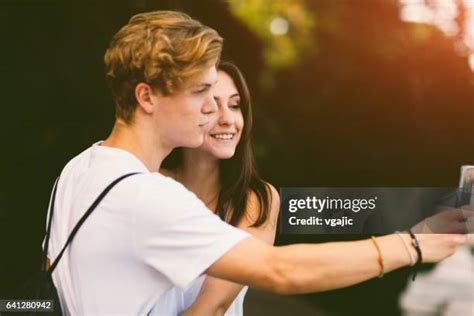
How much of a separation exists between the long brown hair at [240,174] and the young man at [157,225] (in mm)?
575

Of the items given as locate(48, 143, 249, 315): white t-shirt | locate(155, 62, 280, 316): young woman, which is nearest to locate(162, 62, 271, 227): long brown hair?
locate(155, 62, 280, 316): young woman

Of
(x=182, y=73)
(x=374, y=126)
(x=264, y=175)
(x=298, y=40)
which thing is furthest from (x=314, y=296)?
(x=182, y=73)

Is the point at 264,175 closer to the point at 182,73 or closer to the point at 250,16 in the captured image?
the point at 250,16

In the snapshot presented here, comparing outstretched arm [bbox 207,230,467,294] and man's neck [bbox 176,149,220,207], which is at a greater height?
man's neck [bbox 176,149,220,207]

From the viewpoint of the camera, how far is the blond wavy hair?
172cm

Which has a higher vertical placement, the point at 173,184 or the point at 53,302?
the point at 173,184

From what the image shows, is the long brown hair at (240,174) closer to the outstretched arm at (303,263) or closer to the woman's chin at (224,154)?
the woman's chin at (224,154)

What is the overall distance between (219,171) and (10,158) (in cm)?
85

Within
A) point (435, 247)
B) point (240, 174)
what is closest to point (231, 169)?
point (240, 174)

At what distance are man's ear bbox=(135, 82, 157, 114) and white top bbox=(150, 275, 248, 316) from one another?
0.55m

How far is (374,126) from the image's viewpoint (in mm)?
2498

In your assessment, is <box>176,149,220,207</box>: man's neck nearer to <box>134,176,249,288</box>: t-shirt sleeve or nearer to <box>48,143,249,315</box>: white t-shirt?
<box>48,143,249,315</box>: white t-shirt

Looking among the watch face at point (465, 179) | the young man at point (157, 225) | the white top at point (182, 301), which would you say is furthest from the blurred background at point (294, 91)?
the young man at point (157, 225)

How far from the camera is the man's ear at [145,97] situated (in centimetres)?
177
